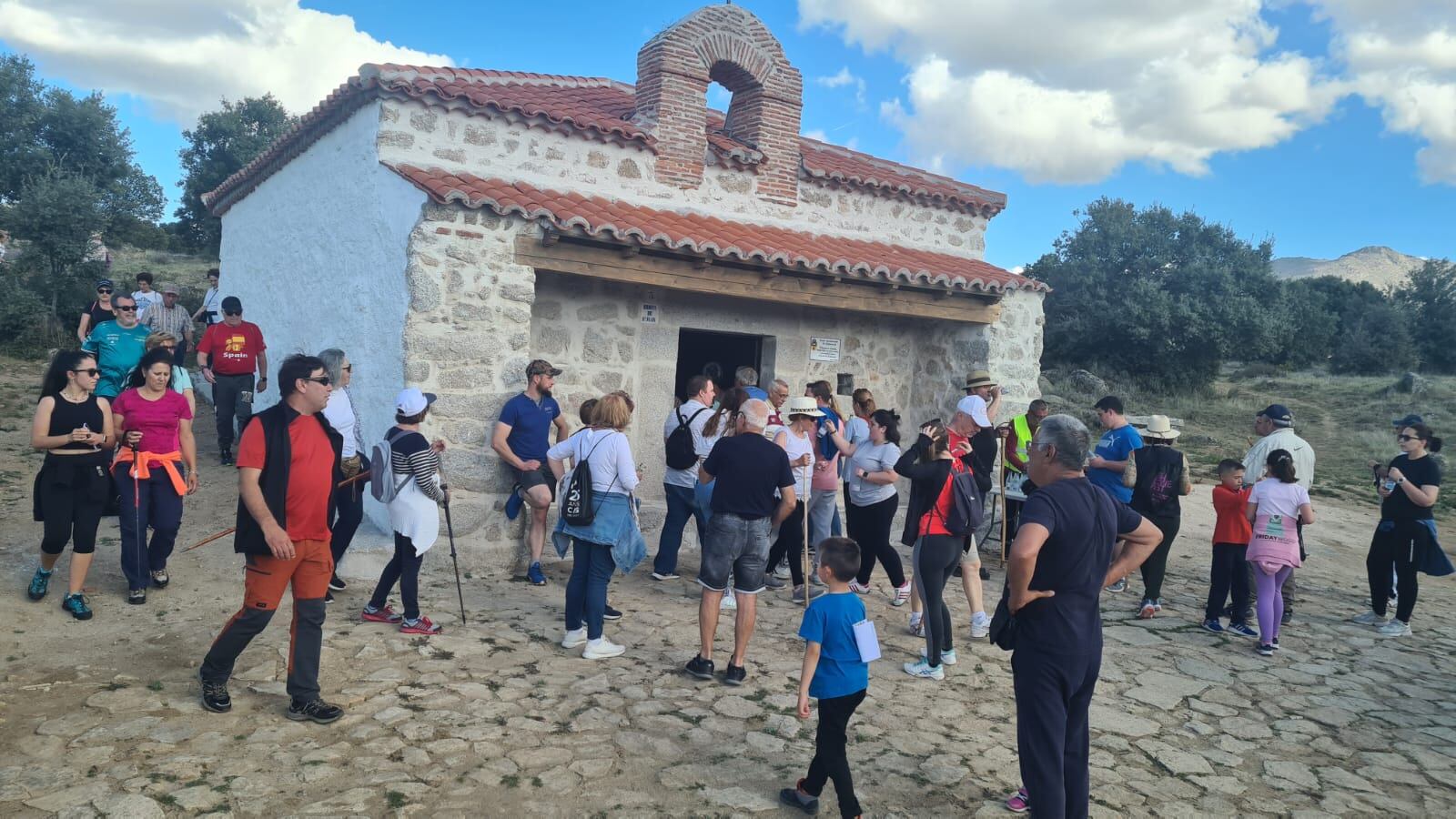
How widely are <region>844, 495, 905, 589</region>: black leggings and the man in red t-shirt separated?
241 inches

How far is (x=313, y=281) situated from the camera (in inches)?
359

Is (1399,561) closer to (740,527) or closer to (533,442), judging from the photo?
(740,527)

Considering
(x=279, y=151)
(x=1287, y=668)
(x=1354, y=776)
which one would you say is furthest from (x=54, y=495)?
(x=1287, y=668)

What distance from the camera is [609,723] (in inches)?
176

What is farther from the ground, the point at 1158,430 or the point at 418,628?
the point at 1158,430

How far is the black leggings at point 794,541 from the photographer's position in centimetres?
A: 688

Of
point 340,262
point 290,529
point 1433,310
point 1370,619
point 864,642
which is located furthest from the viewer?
point 1433,310

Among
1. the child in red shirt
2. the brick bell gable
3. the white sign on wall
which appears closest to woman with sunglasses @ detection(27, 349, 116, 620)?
the brick bell gable

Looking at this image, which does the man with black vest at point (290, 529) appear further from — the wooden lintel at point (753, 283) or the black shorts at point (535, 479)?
the wooden lintel at point (753, 283)

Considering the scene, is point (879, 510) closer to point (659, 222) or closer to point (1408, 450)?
point (659, 222)

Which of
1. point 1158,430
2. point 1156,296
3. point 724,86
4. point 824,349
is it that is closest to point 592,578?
point 1158,430

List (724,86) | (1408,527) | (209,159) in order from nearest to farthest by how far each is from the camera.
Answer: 1. (1408,527)
2. (724,86)
3. (209,159)

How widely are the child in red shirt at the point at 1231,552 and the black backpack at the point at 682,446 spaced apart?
3.84 meters

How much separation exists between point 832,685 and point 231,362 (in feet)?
25.7
